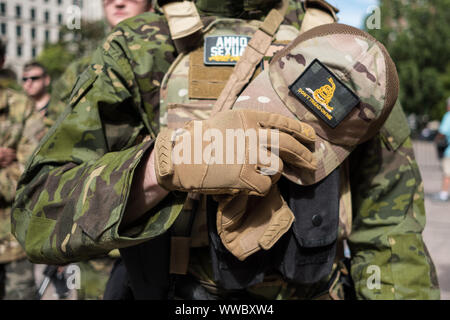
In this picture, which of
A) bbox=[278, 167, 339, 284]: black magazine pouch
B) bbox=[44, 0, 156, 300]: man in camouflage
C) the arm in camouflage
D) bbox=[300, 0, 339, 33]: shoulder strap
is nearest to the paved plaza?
bbox=[44, 0, 156, 300]: man in camouflage

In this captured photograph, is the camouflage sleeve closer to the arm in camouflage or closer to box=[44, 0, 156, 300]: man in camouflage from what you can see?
the arm in camouflage

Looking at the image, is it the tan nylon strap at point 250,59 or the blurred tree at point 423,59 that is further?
the blurred tree at point 423,59

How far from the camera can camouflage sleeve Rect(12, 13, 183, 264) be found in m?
1.13

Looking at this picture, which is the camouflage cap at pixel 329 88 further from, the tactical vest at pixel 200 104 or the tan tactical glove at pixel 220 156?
the tan tactical glove at pixel 220 156

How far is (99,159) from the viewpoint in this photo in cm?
125

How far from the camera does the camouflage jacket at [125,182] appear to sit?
3.74 ft

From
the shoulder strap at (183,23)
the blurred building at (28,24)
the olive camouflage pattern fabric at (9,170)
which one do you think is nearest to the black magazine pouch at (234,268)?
the shoulder strap at (183,23)

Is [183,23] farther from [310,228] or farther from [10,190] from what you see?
[10,190]

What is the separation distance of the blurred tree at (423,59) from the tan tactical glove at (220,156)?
82.8ft

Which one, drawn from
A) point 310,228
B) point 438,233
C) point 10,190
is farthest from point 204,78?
point 438,233

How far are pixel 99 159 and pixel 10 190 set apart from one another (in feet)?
8.05

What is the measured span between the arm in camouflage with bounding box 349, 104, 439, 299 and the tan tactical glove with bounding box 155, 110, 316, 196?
0.55 meters

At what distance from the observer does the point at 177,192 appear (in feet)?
3.79
